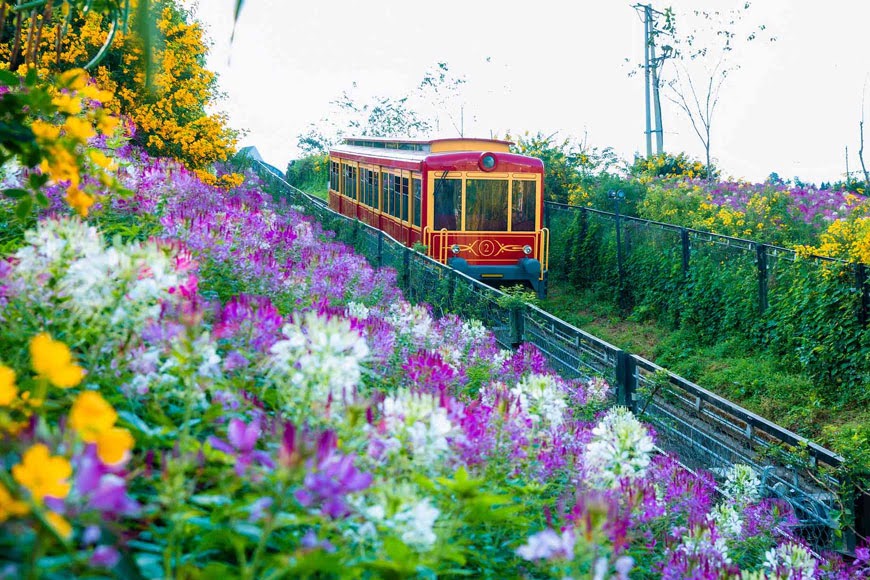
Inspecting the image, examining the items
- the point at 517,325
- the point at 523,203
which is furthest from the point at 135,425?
the point at 523,203

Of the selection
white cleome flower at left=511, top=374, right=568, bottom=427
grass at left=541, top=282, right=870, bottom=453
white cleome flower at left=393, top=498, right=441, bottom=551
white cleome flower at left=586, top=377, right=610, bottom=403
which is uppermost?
white cleome flower at left=393, top=498, right=441, bottom=551

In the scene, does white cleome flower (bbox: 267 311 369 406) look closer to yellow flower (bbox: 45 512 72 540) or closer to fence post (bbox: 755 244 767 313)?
yellow flower (bbox: 45 512 72 540)

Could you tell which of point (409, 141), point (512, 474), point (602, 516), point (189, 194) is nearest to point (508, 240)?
point (409, 141)

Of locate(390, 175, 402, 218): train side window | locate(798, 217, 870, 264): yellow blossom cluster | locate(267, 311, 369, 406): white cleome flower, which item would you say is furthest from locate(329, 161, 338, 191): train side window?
locate(267, 311, 369, 406): white cleome flower

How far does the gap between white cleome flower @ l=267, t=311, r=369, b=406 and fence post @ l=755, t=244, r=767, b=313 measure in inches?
447

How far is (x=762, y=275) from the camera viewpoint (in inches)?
504

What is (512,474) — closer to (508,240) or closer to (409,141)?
(508,240)

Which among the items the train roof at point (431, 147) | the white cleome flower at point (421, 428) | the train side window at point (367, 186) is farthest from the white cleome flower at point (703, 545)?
the train side window at point (367, 186)

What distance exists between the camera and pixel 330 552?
1.72 m

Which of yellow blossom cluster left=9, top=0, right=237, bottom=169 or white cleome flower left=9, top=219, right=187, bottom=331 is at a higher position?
yellow blossom cluster left=9, top=0, right=237, bottom=169

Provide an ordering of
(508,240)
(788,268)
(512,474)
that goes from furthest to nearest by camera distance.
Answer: (508,240) < (788,268) < (512,474)

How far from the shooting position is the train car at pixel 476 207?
1478 centimetres

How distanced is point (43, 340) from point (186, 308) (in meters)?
1.08

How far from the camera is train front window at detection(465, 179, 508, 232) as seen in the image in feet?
49.4
